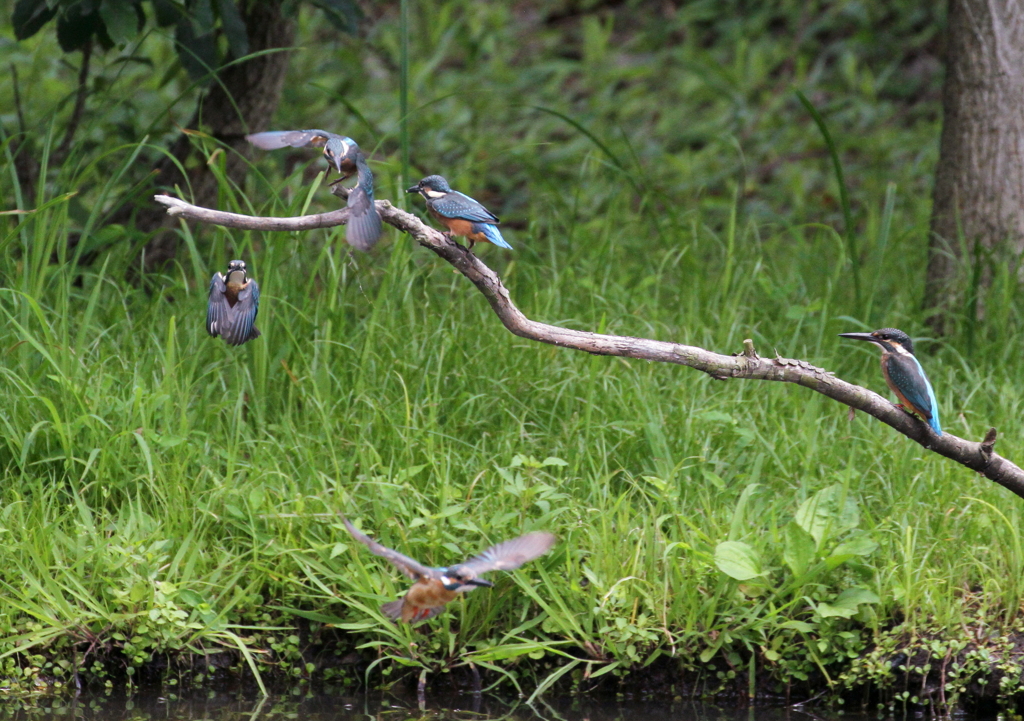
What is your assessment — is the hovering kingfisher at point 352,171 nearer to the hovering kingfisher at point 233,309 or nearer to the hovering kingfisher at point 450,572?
the hovering kingfisher at point 233,309

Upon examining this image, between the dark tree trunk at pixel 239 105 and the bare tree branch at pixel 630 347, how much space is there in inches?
104

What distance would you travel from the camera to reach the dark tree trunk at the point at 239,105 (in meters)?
4.89

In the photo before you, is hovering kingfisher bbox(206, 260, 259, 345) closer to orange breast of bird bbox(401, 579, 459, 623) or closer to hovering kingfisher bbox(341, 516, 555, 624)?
hovering kingfisher bbox(341, 516, 555, 624)

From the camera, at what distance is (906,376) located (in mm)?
2814

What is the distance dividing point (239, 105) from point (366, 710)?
289cm

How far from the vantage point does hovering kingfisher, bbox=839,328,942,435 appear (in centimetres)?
279

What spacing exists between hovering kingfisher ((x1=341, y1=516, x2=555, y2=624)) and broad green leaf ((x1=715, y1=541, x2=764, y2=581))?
0.73m

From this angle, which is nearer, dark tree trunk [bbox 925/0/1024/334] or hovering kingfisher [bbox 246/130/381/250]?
hovering kingfisher [bbox 246/130/381/250]

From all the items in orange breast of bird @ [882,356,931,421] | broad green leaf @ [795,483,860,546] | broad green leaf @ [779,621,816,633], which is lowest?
broad green leaf @ [779,621,816,633]

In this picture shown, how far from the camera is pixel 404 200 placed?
451 cm

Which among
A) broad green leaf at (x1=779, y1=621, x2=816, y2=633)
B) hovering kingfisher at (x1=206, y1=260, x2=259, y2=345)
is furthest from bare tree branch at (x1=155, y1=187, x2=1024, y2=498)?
broad green leaf at (x1=779, y1=621, x2=816, y2=633)

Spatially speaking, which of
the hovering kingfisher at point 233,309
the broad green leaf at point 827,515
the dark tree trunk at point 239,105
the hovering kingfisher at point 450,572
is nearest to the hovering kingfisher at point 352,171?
the hovering kingfisher at point 233,309

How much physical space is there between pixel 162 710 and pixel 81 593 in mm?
416

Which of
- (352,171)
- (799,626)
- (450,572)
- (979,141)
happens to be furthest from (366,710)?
(979,141)
